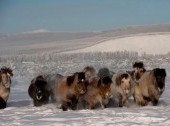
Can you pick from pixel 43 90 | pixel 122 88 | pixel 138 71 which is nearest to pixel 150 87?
pixel 122 88

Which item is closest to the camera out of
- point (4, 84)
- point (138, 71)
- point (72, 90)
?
point (72, 90)

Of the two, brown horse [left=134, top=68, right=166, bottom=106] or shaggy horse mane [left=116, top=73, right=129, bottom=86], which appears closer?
shaggy horse mane [left=116, top=73, right=129, bottom=86]

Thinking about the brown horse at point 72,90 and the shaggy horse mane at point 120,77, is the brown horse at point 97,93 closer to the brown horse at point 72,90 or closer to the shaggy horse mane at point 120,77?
the brown horse at point 72,90

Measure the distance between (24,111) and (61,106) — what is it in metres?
1.09

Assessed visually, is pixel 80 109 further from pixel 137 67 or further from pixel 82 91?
pixel 137 67

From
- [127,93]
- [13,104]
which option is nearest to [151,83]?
[127,93]

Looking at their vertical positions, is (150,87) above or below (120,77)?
below

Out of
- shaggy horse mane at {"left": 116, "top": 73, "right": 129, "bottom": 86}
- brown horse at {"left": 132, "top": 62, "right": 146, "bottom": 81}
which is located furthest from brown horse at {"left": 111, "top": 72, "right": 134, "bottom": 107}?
brown horse at {"left": 132, "top": 62, "right": 146, "bottom": 81}

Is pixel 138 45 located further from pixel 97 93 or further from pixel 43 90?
pixel 97 93

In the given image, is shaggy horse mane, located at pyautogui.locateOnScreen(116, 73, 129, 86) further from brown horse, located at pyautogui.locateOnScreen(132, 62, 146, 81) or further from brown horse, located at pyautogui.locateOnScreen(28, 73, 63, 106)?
brown horse, located at pyautogui.locateOnScreen(28, 73, 63, 106)

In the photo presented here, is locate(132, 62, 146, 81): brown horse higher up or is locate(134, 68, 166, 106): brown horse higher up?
locate(132, 62, 146, 81): brown horse

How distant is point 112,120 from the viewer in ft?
35.3

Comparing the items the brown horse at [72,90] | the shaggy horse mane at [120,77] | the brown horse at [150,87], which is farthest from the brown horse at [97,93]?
the brown horse at [150,87]

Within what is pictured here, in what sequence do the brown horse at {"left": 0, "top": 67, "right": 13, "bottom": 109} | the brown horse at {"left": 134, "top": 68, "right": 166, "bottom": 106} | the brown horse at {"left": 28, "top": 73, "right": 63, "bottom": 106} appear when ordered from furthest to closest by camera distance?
the brown horse at {"left": 28, "top": 73, "right": 63, "bottom": 106}
the brown horse at {"left": 0, "top": 67, "right": 13, "bottom": 109}
the brown horse at {"left": 134, "top": 68, "right": 166, "bottom": 106}
